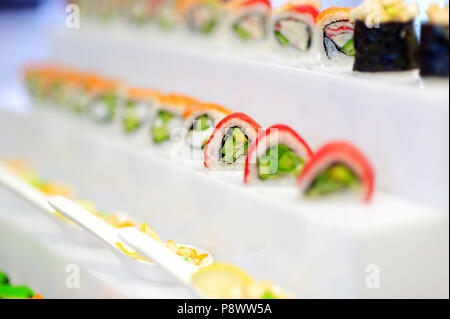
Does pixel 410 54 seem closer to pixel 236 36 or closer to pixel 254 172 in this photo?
pixel 254 172

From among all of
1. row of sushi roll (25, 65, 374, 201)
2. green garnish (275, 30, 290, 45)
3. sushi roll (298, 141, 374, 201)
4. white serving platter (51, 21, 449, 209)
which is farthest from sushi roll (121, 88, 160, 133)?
sushi roll (298, 141, 374, 201)

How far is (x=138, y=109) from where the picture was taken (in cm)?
233

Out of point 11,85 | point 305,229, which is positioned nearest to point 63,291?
point 305,229

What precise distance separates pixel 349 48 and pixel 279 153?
1.20 ft

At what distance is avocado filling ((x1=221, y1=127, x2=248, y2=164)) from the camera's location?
1623 mm

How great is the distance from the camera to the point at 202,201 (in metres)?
1.72

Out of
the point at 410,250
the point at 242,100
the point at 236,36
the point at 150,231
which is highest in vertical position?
the point at 236,36

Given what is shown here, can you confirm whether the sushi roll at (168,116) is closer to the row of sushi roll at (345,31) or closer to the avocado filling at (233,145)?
the row of sushi roll at (345,31)

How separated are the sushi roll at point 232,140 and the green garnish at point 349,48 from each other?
277 millimetres

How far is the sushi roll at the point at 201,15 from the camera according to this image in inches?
94.0

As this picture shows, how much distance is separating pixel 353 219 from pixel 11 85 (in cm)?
280

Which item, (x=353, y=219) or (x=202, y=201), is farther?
(x=202, y=201)

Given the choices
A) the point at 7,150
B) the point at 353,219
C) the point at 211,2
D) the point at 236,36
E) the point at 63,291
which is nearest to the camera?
the point at 353,219

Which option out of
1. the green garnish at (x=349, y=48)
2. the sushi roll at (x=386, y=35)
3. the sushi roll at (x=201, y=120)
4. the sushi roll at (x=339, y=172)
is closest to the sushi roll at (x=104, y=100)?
Answer: the sushi roll at (x=201, y=120)
